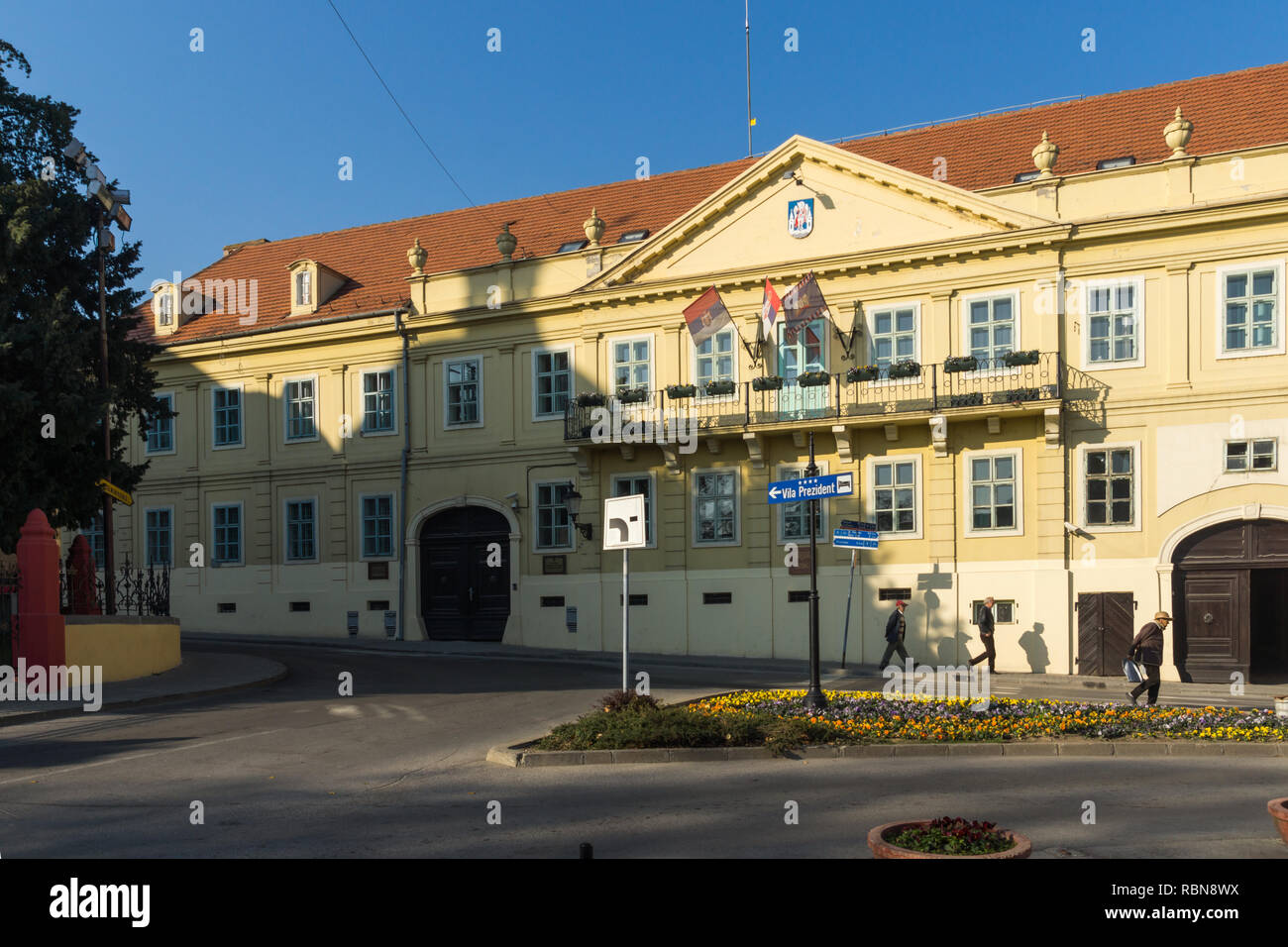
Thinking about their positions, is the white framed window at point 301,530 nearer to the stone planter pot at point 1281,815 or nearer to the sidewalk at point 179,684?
the sidewalk at point 179,684

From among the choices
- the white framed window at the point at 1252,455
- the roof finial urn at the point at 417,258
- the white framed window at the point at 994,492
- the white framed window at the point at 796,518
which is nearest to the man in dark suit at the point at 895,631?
the white framed window at the point at 994,492

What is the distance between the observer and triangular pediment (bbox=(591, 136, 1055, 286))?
28469 mm

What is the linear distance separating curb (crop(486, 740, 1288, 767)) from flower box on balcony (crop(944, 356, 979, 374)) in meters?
13.8

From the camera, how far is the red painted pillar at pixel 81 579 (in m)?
22.8

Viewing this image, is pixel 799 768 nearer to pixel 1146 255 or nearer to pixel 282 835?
pixel 282 835

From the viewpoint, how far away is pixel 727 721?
48.7 ft

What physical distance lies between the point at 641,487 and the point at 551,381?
3.90 m

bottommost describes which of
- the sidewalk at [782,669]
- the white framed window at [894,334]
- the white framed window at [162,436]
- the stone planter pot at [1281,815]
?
the sidewalk at [782,669]

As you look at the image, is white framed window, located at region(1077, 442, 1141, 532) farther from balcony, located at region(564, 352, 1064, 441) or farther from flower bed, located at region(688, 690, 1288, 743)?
flower bed, located at region(688, 690, 1288, 743)

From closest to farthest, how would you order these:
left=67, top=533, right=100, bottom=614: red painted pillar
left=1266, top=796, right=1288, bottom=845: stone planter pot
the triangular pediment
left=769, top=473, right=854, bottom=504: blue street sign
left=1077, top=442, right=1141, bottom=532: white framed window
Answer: left=1266, top=796, right=1288, bottom=845: stone planter pot → left=769, top=473, right=854, bottom=504: blue street sign → left=67, top=533, right=100, bottom=614: red painted pillar → left=1077, top=442, right=1141, bottom=532: white framed window → the triangular pediment

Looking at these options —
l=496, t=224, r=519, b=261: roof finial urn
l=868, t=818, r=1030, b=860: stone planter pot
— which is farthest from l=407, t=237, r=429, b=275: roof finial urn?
l=868, t=818, r=1030, b=860: stone planter pot

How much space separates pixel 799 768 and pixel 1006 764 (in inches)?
88.4

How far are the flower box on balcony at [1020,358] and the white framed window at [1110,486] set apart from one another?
2183 mm

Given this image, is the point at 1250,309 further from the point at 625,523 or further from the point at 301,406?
the point at 301,406
